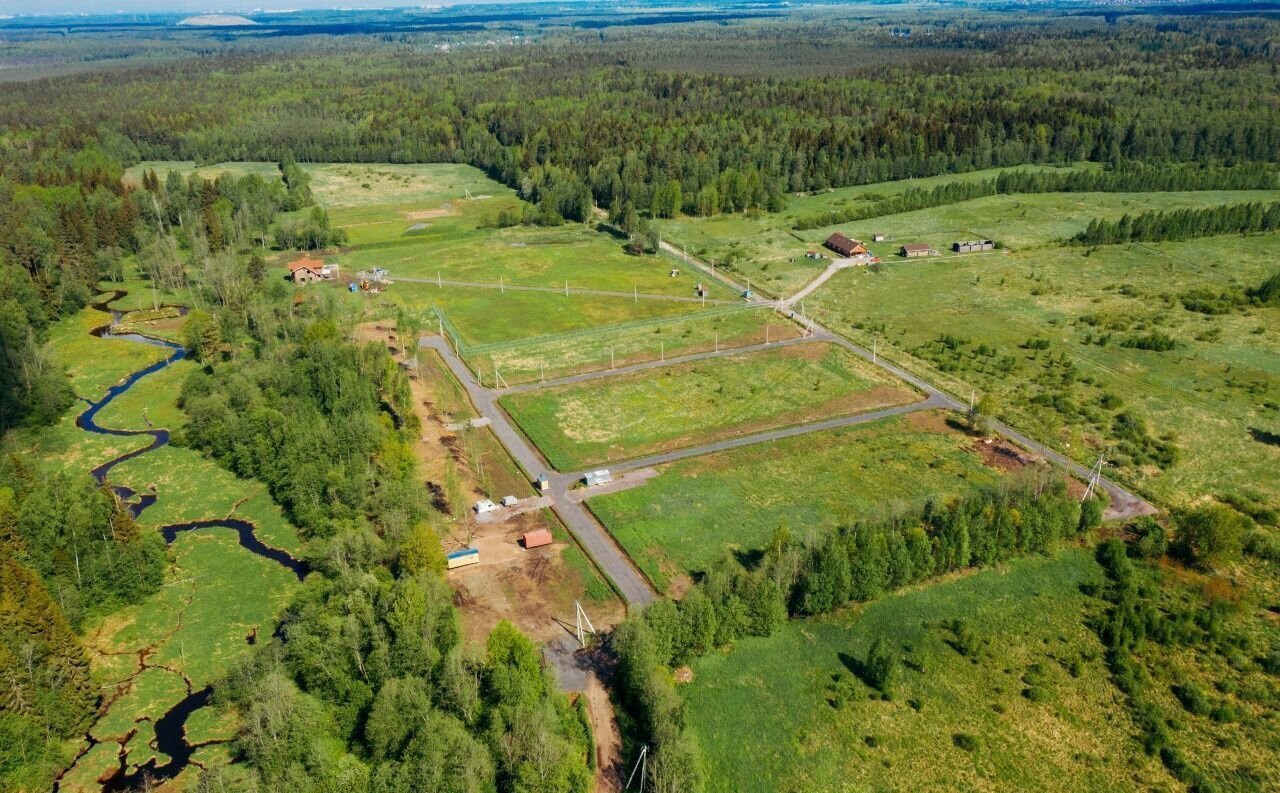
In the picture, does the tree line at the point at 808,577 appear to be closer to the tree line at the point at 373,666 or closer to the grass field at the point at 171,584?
the tree line at the point at 373,666

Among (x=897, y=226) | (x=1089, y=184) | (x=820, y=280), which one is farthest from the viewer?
(x=1089, y=184)

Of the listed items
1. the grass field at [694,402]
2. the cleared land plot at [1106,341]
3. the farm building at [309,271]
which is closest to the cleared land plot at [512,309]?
the farm building at [309,271]

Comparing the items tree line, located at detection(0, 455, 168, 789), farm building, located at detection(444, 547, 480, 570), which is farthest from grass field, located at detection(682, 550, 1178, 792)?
tree line, located at detection(0, 455, 168, 789)

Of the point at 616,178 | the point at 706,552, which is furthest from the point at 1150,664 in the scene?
the point at 616,178

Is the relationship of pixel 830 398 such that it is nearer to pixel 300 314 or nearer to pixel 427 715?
pixel 427 715

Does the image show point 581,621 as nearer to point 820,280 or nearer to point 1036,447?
point 1036,447

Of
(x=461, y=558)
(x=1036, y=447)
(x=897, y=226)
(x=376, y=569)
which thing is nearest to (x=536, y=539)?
(x=461, y=558)

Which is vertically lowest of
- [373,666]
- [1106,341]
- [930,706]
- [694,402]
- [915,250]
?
[930,706]

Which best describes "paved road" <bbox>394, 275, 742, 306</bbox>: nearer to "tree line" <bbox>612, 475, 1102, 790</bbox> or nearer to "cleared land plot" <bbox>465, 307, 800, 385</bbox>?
"cleared land plot" <bbox>465, 307, 800, 385</bbox>
